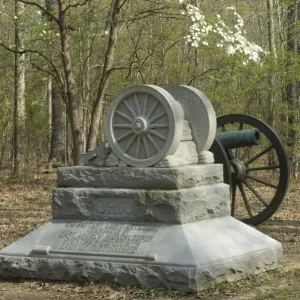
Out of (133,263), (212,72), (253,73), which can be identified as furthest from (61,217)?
(212,72)

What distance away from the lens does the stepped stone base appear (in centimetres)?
760

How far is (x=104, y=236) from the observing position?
8.28 m

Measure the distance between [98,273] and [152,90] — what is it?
2.12 meters

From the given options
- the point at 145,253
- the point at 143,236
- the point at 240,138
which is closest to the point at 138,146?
the point at 143,236

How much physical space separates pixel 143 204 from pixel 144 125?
2.99 feet

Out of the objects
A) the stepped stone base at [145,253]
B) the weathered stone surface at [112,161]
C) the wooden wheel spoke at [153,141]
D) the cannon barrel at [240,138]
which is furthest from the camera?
the cannon barrel at [240,138]

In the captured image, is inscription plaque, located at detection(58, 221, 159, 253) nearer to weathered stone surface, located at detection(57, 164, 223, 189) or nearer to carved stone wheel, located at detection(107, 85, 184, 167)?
weathered stone surface, located at detection(57, 164, 223, 189)

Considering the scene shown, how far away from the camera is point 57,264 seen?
825 centimetres

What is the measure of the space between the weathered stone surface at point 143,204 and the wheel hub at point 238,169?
111 inches

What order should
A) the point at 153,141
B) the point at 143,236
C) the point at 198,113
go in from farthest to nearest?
the point at 198,113 → the point at 153,141 → the point at 143,236

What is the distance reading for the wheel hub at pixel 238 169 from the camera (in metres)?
11.7

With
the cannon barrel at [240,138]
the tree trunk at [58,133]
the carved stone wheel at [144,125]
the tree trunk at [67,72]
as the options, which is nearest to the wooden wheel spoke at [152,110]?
the carved stone wheel at [144,125]

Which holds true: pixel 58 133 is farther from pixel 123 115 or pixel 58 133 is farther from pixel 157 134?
pixel 157 134

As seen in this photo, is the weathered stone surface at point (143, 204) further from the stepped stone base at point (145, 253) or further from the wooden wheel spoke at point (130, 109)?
the wooden wheel spoke at point (130, 109)
